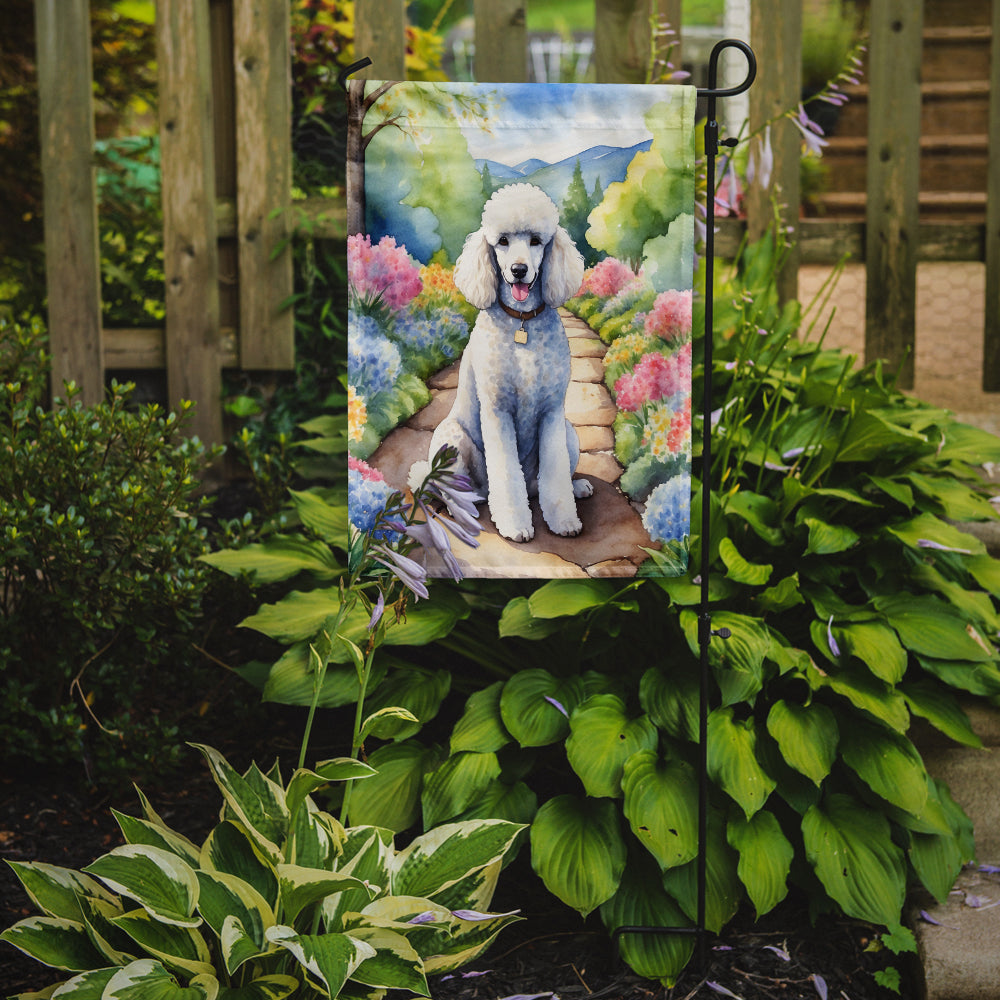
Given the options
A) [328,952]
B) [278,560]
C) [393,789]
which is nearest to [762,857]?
[393,789]

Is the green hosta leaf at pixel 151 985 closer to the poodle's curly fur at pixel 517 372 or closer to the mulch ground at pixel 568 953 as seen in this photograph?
the mulch ground at pixel 568 953

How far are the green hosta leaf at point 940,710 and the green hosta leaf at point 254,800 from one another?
1.25 meters

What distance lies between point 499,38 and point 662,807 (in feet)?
7.80

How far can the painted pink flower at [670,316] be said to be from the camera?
1.84 meters

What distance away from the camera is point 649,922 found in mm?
1926

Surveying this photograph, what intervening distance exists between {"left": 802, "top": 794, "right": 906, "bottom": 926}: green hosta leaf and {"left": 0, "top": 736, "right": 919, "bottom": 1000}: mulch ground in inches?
5.2

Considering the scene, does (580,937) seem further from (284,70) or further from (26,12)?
(26,12)

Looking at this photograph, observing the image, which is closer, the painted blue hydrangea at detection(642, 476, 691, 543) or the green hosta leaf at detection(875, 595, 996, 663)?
the painted blue hydrangea at detection(642, 476, 691, 543)

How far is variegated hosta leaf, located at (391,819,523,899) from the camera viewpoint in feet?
5.60

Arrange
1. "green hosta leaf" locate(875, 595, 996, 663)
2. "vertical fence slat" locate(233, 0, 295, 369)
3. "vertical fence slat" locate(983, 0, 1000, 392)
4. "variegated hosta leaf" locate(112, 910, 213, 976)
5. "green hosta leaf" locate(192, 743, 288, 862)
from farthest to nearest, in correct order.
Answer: "vertical fence slat" locate(983, 0, 1000, 392) < "vertical fence slat" locate(233, 0, 295, 369) < "green hosta leaf" locate(875, 595, 996, 663) < "green hosta leaf" locate(192, 743, 288, 862) < "variegated hosta leaf" locate(112, 910, 213, 976)

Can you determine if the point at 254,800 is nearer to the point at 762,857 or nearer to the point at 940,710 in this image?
the point at 762,857

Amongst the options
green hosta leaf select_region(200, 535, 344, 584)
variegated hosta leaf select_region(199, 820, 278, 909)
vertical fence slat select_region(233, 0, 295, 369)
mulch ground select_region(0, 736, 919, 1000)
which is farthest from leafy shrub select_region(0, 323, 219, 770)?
vertical fence slat select_region(233, 0, 295, 369)

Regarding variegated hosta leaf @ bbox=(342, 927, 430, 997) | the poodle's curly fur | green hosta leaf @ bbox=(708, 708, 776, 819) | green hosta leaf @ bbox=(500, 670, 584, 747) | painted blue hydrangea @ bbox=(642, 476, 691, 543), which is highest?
the poodle's curly fur

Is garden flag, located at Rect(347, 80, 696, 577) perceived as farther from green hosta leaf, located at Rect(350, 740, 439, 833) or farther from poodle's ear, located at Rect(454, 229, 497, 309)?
green hosta leaf, located at Rect(350, 740, 439, 833)
